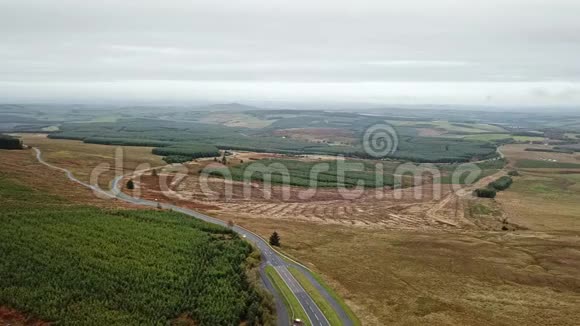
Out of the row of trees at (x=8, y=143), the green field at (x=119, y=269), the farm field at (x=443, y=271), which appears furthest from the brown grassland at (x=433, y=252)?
the green field at (x=119, y=269)

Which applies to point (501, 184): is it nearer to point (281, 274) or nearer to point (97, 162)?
point (281, 274)

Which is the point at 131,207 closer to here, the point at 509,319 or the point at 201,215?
the point at 201,215

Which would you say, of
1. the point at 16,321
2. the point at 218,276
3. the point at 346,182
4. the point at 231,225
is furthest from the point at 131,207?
the point at 346,182

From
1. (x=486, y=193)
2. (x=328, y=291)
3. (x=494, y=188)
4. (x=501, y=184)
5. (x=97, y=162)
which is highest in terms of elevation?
(x=97, y=162)

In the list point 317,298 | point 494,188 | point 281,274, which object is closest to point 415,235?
point 281,274

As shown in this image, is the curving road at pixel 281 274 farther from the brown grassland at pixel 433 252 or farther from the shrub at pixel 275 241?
the brown grassland at pixel 433 252

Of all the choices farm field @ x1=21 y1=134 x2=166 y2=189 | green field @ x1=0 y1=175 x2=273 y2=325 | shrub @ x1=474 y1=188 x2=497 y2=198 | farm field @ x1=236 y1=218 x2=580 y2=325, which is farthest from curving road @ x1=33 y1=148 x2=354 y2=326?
shrub @ x1=474 y1=188 x2=497 y2=198

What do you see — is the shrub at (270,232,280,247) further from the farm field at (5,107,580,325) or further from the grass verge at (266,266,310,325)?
the grass verge at (266,266,310,325)
